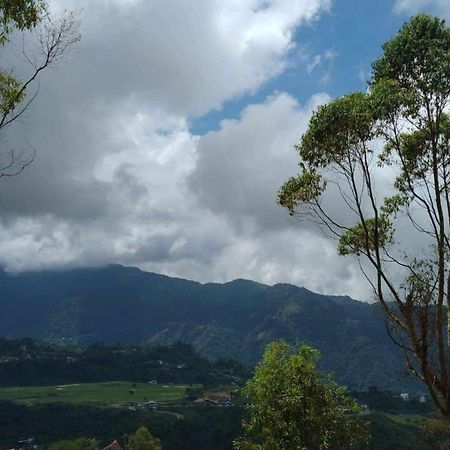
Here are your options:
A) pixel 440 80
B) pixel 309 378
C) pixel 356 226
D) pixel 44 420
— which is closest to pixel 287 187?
pixel 356 226

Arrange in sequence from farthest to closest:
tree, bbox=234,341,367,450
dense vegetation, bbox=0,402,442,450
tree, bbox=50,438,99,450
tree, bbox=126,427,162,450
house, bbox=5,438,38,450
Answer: house, bbox=5,438,38,450 → dense vegetation, bbox=0,402,442,450 → tree, bbox=50,438,99,450 → tree, bbox=126,427,162,450 → tree, bbox=234,341,367,450

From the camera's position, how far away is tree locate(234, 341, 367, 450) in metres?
22.3

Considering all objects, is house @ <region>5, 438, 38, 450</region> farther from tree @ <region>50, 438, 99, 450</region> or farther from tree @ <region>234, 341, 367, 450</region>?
tree @ <region>234, 341, 367, 450</region>

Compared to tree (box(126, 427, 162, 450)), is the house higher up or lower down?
lower down

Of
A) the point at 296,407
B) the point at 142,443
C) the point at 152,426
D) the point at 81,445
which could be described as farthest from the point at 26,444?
the point at 296,407

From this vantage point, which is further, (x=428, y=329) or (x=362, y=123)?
(x=362, y=123)

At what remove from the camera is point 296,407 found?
22.7 meters

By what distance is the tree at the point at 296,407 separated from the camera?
2233 cm

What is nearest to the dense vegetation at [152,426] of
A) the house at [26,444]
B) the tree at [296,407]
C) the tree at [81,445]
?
the house at [26,444]

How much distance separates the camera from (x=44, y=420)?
174 m

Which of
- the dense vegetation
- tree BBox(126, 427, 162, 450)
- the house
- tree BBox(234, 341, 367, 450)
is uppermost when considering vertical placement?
tree BBox(234, 341, 367, 450)

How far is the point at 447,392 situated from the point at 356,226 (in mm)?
6262

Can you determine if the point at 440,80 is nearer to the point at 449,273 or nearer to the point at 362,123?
the point at 362,123

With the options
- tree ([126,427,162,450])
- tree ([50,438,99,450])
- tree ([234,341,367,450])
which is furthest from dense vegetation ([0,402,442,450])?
tree ([234,341,367,450])
